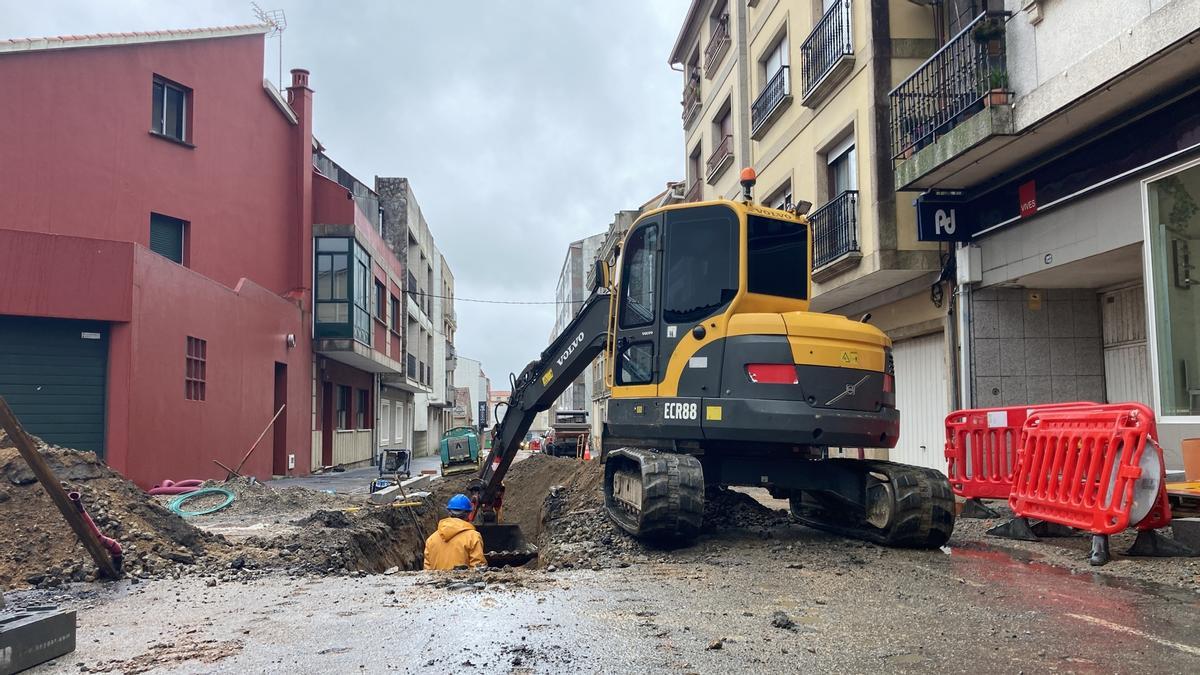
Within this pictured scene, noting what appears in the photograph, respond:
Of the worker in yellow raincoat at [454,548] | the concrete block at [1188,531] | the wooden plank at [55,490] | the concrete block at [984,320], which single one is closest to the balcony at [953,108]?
the concrete block at [984,320]

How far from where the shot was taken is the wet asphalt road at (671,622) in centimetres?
390

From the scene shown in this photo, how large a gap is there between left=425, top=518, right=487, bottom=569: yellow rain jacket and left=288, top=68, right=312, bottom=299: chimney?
47.7 feet

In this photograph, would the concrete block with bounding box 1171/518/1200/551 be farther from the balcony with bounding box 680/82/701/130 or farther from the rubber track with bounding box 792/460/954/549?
the balcony with bounding box 680/82/701/130

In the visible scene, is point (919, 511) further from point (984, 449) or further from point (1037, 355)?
point (1037, 355)

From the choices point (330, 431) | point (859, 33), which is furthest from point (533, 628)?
point (330, 431)

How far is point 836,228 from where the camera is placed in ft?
44.0

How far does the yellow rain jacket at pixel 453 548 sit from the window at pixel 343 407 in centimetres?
1787

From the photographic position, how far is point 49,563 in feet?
20.8

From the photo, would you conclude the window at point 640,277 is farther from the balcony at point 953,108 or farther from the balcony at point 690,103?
the balcony at point 690,103

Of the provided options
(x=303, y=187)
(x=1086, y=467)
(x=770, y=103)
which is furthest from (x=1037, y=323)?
(x=303, y=187)

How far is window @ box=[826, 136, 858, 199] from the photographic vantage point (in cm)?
1346

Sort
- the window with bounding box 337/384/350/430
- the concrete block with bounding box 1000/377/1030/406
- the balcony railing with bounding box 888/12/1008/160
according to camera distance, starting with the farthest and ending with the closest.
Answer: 1. the window with bounding box 337/384/350/430
2. the concrete block with bounding box 1000/377/1030/406
3. the balcony railing with bounding box 888/12/1008/160

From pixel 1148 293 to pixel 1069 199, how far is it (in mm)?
1642

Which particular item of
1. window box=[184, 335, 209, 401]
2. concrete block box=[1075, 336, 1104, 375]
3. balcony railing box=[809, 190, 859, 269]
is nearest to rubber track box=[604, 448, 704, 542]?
concrete block box=[1075, 336, 1104, 375]
